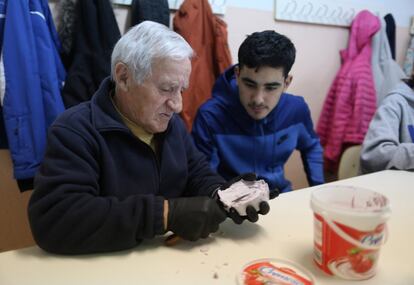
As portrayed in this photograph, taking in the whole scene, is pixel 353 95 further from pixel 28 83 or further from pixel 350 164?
pixel 28 83


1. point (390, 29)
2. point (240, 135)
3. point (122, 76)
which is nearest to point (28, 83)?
point (122, 76)

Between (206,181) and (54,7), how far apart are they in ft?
3.81

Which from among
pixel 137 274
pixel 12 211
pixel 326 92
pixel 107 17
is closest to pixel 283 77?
pixel 107 17

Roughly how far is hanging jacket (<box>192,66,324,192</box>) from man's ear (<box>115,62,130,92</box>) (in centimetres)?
55

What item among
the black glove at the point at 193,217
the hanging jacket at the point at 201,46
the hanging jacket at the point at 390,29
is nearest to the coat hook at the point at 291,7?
the hanging jacket at the point at 201,46

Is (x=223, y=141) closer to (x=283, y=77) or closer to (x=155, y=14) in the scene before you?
(x=283, y=77)

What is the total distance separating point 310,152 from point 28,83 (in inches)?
51.3

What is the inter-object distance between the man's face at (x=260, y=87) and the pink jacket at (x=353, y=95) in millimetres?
1063

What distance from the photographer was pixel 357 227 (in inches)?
22.6

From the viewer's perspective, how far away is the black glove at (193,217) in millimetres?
732

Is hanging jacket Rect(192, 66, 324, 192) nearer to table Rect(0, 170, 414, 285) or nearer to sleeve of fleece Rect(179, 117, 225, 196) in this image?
sleeve of fleece Rect(179, 117, 225, 196)

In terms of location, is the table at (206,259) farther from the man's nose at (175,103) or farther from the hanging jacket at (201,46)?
the hanging jacket at (201,46)

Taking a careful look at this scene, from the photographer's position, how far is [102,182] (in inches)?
34.7

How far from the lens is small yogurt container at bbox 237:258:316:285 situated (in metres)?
0.62
